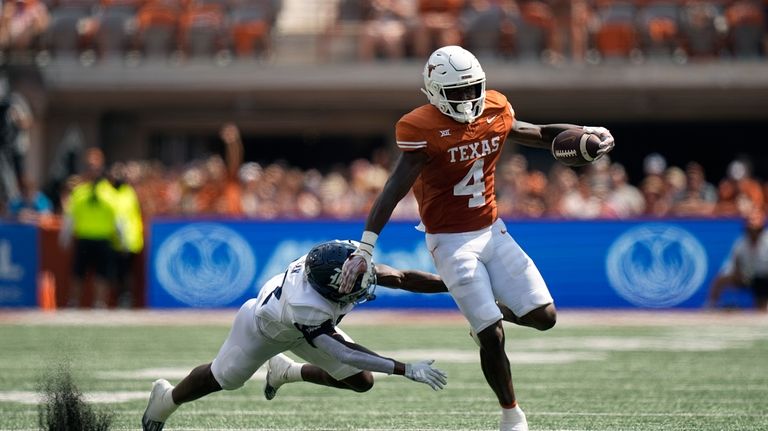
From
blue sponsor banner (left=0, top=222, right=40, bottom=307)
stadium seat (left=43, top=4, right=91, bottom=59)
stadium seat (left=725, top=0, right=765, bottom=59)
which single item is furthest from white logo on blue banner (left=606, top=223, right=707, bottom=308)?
stadium seat (left=43, top=4, right=91, bottom=59)

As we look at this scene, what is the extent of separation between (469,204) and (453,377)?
2534 millimetres

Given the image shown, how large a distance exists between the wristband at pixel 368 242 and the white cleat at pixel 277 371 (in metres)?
0.84

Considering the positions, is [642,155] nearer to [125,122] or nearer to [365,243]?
[125,122]

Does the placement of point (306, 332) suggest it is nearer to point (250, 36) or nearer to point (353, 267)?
point (353, 267)

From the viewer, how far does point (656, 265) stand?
1363 centimetres

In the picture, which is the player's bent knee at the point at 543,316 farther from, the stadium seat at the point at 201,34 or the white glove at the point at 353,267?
the stadium seat at the point at 201,34

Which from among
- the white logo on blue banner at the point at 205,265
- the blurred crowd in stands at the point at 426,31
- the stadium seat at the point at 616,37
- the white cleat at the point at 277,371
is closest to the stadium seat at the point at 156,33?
the blurred crowd in stands at the point at 426,31

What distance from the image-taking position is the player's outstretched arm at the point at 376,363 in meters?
4.78

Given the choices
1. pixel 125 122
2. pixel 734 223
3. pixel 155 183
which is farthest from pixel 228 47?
pixel 734 223

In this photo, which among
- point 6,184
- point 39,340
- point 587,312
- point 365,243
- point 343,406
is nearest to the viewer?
point 365,243

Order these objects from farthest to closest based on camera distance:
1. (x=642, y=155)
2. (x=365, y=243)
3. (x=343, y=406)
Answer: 1. (x=642, y=155)
2. (x=343, y=406)
3. (x=365, y=243)

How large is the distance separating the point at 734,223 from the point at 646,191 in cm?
115

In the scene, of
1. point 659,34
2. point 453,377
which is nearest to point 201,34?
point 659,34

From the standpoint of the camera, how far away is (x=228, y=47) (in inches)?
716
